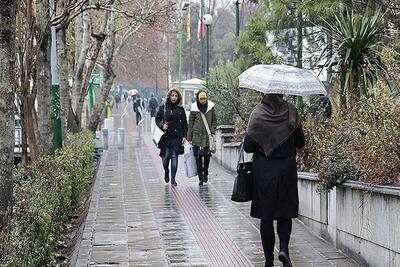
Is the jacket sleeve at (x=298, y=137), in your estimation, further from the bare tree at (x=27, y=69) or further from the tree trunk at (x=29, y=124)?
the tree trunk at (x=29, y=124)

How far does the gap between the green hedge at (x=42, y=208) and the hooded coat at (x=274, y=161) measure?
1959 mm

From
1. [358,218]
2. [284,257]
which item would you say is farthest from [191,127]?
[284,257]

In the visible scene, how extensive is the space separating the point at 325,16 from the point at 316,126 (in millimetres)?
4061

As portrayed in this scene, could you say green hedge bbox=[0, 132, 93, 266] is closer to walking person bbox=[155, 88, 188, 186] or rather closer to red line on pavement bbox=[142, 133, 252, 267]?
red line on pavement bbox=[142, 133, 252, 267]

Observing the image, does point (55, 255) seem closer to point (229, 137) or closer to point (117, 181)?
point (117, 181)

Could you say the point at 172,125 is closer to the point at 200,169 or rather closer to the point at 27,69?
the point at 200,169

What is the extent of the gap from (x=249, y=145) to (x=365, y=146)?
1425mm

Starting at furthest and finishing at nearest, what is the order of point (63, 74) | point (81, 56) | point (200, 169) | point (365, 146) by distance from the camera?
point (81, 56) < point (63, 74) < point (200, 169) < point (365, 146)

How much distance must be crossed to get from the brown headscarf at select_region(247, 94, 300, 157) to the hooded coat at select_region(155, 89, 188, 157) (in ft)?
22.5

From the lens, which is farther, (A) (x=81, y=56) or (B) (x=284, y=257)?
(A) (x=81, y=56)

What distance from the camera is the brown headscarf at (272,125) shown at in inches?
277

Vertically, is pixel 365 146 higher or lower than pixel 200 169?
higher

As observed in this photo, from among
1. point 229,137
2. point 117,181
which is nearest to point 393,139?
point 117,181

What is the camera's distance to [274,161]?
707cm
